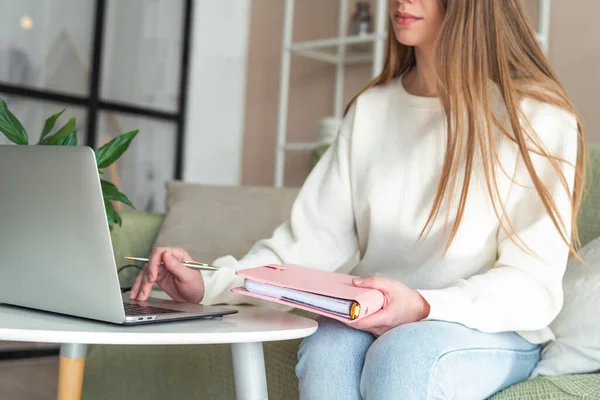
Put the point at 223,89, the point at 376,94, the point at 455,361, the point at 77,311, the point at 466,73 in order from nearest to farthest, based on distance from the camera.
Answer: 1. the point at 77,311
2. the point at 455,361
3. the point at 466,73
4. the point at 376,94
5. the point at 223,89

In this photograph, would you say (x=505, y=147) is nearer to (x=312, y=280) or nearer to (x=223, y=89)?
(x=312, y=280)

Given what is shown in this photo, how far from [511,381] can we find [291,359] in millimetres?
371

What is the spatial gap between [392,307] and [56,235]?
0.42m

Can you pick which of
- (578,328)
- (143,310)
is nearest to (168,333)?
(143,310)

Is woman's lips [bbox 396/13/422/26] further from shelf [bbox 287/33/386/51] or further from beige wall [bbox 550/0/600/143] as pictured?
shelf [bbox 287/33/386/51]

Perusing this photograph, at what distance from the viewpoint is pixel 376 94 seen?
1.40 metres

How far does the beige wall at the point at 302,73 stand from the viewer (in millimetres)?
2512

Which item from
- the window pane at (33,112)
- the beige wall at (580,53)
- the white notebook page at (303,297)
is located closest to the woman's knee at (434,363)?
the white notebook page at (303,297)

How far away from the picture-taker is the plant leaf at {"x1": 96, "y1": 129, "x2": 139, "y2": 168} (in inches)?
56.7

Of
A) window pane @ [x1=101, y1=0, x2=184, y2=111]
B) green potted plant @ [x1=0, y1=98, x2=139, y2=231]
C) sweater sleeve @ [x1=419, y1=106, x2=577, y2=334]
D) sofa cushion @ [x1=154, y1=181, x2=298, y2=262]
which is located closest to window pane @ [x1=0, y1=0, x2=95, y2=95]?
window pane @ [x1=101, y1=0, x2=184, y2=111]

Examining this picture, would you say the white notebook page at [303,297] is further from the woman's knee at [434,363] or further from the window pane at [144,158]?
the window pane at [144,158]

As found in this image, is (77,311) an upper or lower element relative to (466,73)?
lower

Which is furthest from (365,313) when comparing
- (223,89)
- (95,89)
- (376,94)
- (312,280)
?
(223,89)

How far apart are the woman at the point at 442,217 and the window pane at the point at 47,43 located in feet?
6.41
